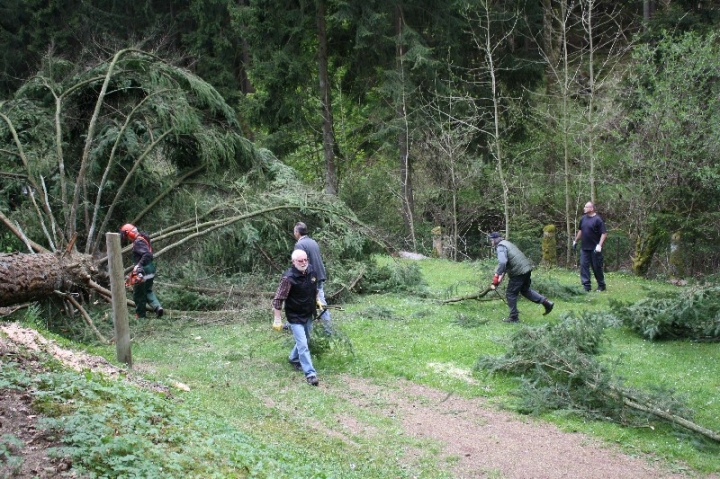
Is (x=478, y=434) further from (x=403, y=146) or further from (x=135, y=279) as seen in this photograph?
(x=403, y=146)

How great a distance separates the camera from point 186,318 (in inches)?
437

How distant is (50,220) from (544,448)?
8469mm

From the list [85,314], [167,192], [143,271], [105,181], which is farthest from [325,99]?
[85,314]

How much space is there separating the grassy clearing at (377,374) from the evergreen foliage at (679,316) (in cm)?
22

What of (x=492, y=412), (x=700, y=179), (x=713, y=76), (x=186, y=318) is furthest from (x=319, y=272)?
(x=713, y=76)

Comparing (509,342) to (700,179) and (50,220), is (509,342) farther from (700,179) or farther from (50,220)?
(700,179)

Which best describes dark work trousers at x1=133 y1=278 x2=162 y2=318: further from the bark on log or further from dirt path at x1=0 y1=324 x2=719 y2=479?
dirt path at x1=0 y1=324 x2=719 y2=479

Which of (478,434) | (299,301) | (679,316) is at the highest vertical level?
(299,301)

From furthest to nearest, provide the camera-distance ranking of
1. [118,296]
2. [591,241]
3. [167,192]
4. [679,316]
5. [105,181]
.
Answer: [591,241]
[167,192]
[105,181]
[679,316]
[118,296]

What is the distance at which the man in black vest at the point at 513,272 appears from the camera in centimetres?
1107

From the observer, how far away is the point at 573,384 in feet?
25.3

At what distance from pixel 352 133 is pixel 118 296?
821 inches

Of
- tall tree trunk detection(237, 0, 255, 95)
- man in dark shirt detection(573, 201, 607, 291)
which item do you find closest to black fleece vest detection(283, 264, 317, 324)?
man in dark shirt detection(573, 201, 607, 291)

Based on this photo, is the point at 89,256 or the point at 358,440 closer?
the point at 358,440
